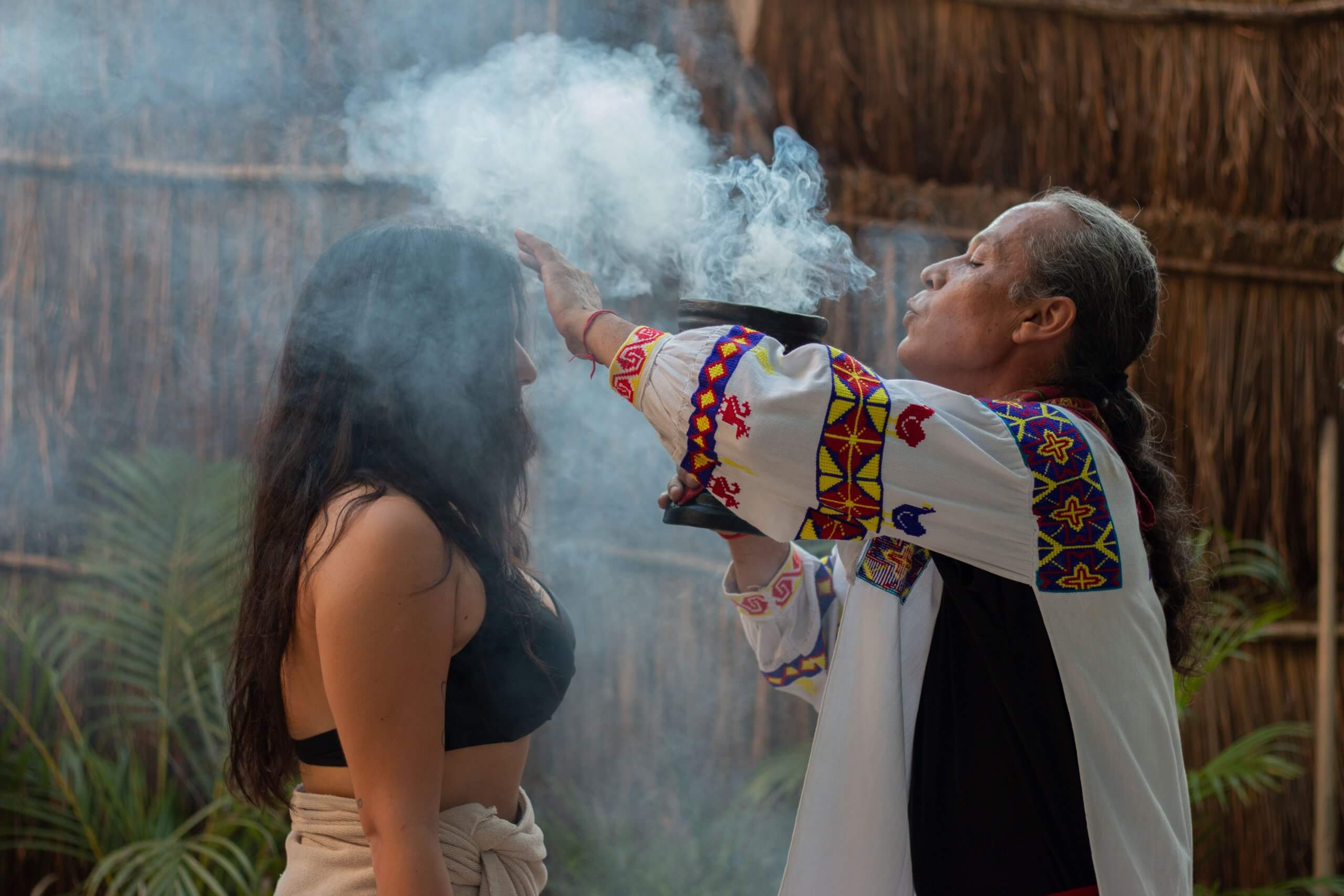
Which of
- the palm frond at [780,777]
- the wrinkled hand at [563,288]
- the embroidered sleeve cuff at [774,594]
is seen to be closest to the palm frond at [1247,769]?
the palm frond at [780,777]

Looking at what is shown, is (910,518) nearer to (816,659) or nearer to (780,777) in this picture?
(816,659)

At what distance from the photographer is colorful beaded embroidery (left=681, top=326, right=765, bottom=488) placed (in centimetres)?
153

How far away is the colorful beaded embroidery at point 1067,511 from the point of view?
5.10 ft

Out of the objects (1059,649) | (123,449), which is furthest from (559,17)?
(1059,649)

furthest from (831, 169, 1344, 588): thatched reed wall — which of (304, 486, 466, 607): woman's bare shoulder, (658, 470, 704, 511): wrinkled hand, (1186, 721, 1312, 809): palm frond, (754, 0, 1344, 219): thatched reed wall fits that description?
(304, 486, 466, 607): woman's bare shoulder

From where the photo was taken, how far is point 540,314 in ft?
11.4

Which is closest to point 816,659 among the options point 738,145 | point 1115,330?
point 1115,330

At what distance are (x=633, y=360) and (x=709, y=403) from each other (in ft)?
0.51

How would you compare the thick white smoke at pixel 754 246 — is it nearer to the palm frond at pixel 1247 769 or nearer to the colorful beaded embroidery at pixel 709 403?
the colorful beaded embroidery at pixel 709 403

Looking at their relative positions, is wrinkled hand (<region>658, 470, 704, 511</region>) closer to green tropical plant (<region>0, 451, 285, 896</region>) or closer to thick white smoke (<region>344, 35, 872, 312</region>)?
thick white smoke (<region>344, 35, 872, 312</region>)

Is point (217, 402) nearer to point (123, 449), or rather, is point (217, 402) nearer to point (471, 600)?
point (123, 449)

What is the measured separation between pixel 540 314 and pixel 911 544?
203 cm

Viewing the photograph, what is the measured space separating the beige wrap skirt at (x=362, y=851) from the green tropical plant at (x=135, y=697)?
65.1 inches

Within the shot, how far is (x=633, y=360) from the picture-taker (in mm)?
1616
